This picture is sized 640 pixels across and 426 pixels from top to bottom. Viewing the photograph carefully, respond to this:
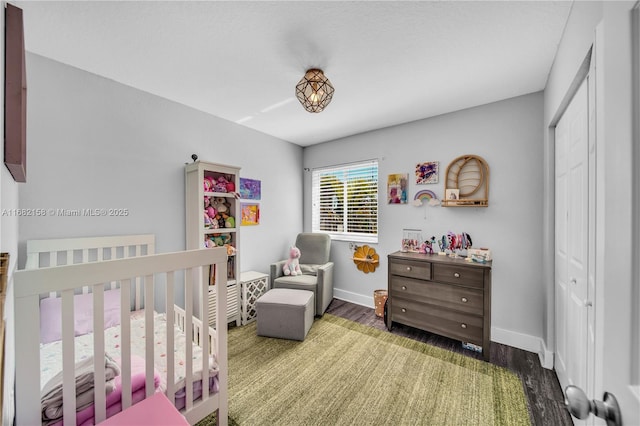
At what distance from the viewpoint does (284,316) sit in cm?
247

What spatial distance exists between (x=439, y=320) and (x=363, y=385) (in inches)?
40.7

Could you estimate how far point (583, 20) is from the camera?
120 centimetres

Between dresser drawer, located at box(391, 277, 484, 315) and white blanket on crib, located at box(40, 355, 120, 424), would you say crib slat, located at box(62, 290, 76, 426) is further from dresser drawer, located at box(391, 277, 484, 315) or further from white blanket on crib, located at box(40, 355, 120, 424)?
dresser drawer, located at box(391, 277, 484, 315)

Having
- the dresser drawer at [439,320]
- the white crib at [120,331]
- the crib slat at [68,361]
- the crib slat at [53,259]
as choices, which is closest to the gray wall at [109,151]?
the crib slat at [53,259]

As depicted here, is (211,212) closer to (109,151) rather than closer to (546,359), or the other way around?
(109,151)

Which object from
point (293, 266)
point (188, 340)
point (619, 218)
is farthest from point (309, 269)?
point (619, 218)

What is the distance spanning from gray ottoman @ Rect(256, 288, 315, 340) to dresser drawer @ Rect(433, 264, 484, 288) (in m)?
1.33

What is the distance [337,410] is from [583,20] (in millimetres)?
2568

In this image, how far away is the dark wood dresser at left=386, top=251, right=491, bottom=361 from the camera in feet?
7.16

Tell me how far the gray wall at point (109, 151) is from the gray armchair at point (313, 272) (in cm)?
55

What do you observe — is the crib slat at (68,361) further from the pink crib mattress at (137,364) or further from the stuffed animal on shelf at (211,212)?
the stuffed animal on shelf at (211,212)

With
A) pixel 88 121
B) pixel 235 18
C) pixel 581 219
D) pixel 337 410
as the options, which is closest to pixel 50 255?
pixel 88 121

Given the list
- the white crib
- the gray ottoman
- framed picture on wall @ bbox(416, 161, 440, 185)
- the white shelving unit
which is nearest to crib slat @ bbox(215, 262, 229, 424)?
the white crib

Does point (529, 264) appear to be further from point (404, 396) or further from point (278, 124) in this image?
point (278, 124)
